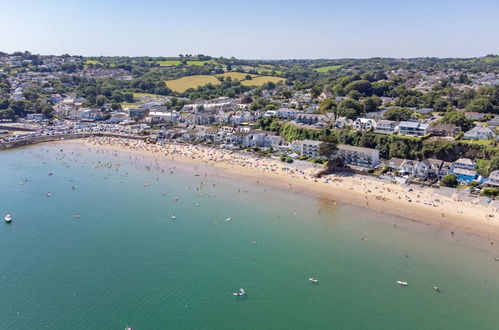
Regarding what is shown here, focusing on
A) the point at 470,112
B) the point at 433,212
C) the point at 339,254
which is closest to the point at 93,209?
the point at 339,254

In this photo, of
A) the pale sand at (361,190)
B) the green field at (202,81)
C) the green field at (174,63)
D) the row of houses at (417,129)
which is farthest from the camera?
the green field at (174,63)

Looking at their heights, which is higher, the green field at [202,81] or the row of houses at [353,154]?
the green field at [202,81]

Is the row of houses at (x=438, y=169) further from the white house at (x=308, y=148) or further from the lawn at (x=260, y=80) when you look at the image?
the lawn at (x=260, y=80)

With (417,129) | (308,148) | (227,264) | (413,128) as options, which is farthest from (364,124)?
(227,264)

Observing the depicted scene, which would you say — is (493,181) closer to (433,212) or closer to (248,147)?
(433,212)

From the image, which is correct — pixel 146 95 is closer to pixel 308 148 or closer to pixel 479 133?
pixel 308 148

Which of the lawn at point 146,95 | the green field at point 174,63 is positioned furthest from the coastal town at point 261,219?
the green field at point 174,63
